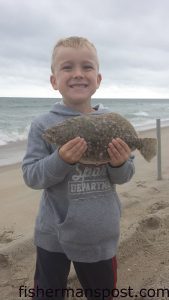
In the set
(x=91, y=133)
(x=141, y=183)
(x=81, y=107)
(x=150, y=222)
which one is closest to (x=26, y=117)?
(x=141, y=183)

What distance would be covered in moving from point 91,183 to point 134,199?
169 inches

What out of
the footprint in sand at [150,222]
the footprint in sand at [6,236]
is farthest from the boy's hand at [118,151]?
the footprint in sand at [6,236]

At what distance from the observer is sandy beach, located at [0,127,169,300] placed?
4418 millimetres

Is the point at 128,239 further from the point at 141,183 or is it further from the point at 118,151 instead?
the point at 141,183

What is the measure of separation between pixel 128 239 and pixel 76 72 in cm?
283

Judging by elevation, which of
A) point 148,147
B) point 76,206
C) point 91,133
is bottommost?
point 76,206

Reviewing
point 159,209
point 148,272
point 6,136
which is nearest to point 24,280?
point 148,272

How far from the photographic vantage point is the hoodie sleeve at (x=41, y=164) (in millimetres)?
2934

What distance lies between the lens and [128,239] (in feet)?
17.5

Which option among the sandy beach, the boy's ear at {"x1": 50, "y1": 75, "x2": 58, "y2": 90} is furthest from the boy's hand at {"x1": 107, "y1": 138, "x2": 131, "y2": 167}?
the sandy beach

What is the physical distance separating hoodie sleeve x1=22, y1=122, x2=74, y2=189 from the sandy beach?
1.71 m

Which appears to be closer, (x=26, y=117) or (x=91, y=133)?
(x=91, y=133)

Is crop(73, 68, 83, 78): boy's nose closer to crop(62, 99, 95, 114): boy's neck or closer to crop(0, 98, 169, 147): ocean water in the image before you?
crop(62, 99, 95, 114): boy's neck

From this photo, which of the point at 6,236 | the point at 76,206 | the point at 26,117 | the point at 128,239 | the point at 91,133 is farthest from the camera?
the point at 26,117
